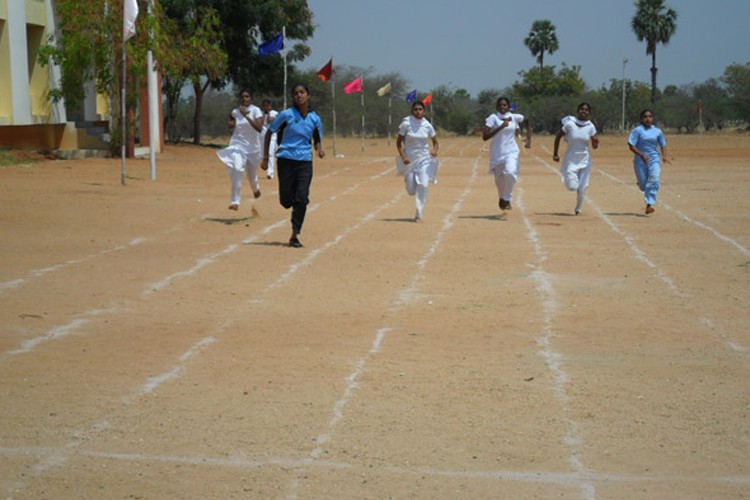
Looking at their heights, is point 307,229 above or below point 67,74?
below

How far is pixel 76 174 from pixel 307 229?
12.5m

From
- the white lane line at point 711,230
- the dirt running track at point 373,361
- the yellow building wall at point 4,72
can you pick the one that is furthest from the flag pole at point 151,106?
the white lane line at point 711,230

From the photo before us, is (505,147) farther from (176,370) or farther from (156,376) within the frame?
(156,376)

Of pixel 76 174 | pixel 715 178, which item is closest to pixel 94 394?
pixel 76 174

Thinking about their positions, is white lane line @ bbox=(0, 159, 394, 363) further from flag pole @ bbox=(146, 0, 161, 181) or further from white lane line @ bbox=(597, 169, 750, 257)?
flag pole @ bbox=(146, 0, 161, 181)

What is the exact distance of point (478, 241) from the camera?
48.2 feet

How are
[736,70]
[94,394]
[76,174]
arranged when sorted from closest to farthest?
[94,394]
[76,174]
[736,70]

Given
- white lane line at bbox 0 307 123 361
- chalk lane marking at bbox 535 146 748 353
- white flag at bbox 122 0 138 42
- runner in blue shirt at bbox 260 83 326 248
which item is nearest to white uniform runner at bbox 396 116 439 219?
chalk lane marking at bbox 535 146 748 353

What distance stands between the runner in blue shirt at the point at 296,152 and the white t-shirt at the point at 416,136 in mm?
2745

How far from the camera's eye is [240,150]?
54.9 feet

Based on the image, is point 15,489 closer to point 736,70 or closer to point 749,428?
point 749,428

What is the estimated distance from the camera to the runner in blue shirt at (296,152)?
1368cm

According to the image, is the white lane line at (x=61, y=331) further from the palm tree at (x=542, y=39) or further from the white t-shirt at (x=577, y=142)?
the palm tree at (x=542, y=39)

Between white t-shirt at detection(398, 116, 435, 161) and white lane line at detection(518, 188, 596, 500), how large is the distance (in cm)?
291
